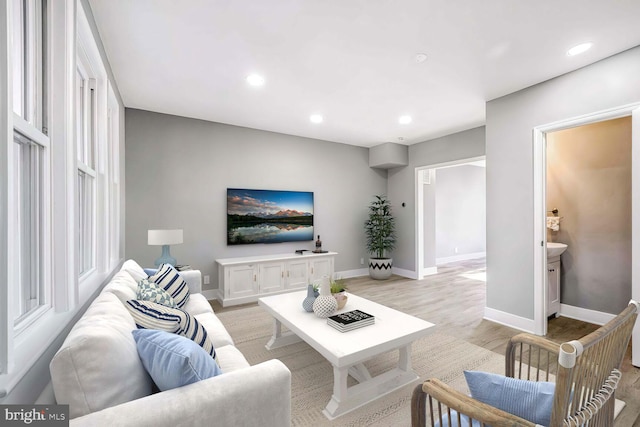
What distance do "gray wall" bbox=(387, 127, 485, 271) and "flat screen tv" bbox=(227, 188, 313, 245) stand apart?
1.96m

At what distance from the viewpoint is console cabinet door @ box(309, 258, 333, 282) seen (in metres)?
4.72

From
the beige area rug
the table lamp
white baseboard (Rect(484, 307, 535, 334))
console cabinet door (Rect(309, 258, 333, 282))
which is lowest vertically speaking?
the beige area rug

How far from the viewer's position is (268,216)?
4707 mm

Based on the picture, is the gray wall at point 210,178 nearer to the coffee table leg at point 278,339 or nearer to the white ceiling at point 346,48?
the white ceiling at point 346,48

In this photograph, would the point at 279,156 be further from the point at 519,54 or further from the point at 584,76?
the point at 584,76

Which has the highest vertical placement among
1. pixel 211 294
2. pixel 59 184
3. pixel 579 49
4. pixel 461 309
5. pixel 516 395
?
A: pixel 579 49

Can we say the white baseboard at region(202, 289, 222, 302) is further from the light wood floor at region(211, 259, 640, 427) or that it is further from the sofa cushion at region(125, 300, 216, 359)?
the sofa cushion at region(125, 300, 216, 359)

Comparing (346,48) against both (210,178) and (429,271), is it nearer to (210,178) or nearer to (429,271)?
(210,178)

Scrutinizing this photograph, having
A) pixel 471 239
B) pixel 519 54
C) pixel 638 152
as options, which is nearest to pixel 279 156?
pixel 519 54

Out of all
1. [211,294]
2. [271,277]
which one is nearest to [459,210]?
[271,277]

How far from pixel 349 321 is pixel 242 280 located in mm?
2429

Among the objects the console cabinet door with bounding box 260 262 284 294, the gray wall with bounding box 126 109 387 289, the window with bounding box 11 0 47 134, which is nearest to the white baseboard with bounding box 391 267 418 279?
the gray wall with bounding box 126 109 387 289

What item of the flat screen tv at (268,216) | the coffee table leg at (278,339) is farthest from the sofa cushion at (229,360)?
the flat screen tv at (268,216)

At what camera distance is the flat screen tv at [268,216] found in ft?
14.5
